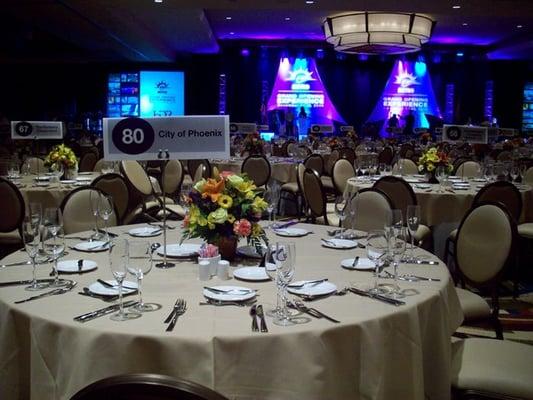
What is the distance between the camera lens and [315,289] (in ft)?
7.15

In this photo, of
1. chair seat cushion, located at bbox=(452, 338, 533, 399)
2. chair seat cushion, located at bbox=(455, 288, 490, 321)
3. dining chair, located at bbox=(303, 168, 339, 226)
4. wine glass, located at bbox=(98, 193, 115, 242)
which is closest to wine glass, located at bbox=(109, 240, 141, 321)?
wine glass, located at bbox=(98, 193, 115, 242)

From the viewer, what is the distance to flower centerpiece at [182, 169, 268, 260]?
2.46m

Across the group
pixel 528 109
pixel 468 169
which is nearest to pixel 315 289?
pixel 468 169

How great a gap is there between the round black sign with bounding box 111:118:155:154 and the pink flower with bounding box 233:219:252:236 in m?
0.52

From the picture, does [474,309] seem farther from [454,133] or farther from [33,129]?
[33,129]

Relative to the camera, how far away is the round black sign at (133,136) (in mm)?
2576

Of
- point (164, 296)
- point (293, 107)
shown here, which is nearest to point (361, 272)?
point (164, 296)

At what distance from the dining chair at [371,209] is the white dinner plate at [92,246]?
1.62 metres

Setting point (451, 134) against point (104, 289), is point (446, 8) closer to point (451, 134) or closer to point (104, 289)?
point (451, 134)

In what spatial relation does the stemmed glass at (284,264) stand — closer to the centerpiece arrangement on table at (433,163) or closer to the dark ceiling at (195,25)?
the centerpiece arrangement on table at (433,163)

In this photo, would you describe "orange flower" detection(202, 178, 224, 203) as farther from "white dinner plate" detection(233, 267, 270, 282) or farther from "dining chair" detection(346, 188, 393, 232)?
"dining chair" detection(346, 188, 393, 232)

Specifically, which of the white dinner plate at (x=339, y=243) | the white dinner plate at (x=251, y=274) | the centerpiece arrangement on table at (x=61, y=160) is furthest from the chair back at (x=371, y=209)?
the centerpiece arrangement on table at (x=61, y=160)

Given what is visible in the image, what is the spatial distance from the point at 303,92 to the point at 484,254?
17186 millimetres

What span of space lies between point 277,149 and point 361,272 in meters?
9.62
